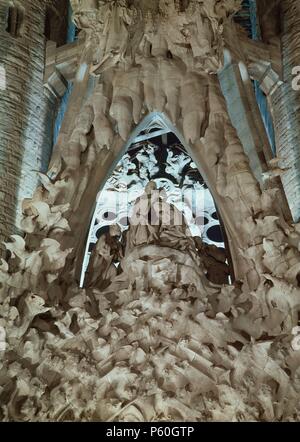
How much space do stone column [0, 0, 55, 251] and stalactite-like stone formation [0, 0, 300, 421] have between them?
109cm

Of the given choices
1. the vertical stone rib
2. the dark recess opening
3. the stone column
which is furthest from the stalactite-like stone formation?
the dark recess opening

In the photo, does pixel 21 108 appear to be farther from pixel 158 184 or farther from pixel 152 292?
Answer: pixel 152 292

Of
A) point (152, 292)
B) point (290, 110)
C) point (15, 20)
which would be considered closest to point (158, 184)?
point (290, 110)

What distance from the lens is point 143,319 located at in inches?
200

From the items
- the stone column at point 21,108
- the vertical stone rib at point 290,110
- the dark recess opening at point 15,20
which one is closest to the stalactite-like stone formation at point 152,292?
the stone column at point 21,108

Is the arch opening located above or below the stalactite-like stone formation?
above

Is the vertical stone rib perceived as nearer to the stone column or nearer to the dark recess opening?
the stone column

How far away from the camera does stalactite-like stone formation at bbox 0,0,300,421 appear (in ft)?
15.5

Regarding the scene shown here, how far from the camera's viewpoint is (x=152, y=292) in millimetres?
5176

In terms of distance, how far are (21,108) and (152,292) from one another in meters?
3.08

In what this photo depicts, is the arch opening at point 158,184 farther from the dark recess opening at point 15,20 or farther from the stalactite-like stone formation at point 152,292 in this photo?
the stalactite-like stone formation at point 152,292

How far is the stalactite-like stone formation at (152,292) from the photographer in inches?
186
